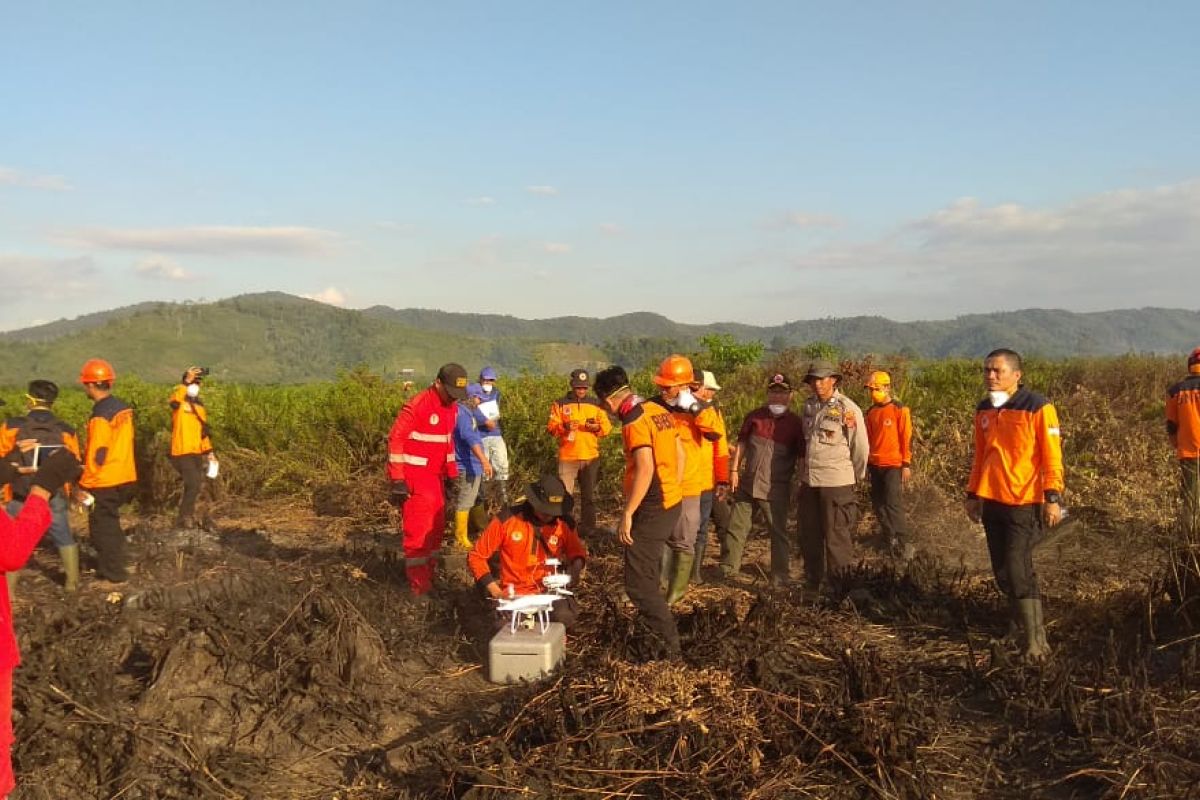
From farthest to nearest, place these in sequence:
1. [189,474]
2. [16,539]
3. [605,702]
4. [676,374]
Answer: [189,474], [676,374], [605,702], [16,539]

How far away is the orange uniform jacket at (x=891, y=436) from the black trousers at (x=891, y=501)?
10 centimetres

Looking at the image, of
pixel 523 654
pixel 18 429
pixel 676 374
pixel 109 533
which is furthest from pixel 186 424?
pixel 676 374

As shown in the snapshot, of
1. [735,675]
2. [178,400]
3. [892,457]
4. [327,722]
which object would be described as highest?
[178,400]

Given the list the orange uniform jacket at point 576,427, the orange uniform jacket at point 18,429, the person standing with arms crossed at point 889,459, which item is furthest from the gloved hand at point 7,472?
the person standing with arms crossed at point 889,459

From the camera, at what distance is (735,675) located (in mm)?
4113

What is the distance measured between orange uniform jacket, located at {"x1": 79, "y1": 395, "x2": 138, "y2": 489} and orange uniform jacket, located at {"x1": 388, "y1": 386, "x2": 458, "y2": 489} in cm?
255

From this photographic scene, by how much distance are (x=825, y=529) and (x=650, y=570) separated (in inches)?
85.7

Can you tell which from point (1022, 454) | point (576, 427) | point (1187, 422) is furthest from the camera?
point (576, 427)

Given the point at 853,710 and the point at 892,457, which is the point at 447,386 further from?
the point at 892,457

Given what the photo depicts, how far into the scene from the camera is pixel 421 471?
619 centimetres

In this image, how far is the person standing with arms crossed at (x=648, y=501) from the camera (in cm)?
468

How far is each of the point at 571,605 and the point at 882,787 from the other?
219 cm

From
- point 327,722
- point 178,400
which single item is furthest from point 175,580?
point 327,722

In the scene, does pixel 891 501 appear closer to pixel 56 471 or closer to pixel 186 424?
pixel 56 471
